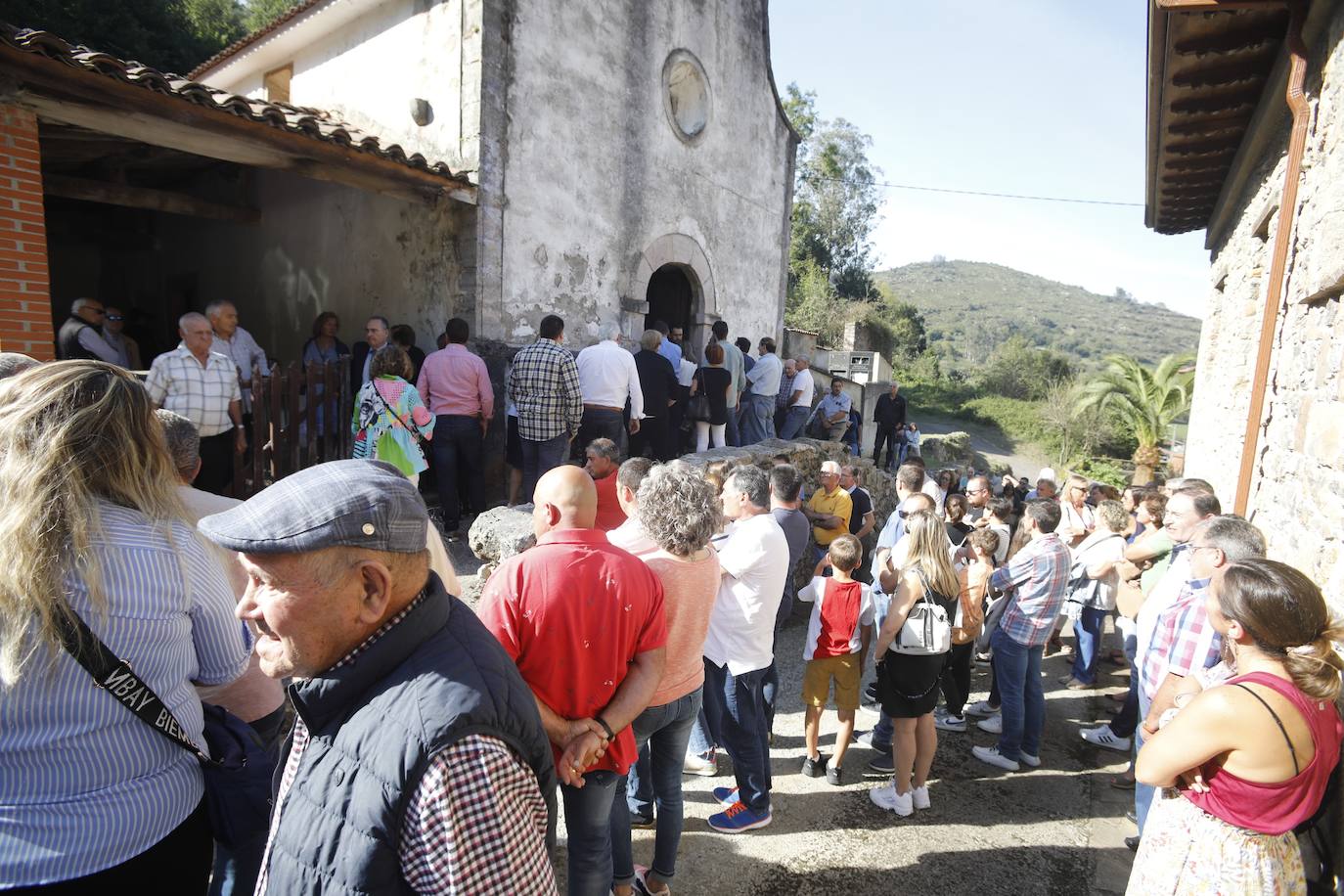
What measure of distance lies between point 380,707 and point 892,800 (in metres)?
3.38

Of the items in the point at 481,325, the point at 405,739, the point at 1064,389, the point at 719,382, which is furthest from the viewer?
the point at 1064,389

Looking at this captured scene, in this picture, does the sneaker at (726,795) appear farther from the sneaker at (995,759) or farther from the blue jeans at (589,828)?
the sneaker at (995,759)

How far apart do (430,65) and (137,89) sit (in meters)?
3.43

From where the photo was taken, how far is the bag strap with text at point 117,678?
153 centimetres

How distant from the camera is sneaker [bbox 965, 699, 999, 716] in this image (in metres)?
5.02

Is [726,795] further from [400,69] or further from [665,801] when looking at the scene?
[400,69]

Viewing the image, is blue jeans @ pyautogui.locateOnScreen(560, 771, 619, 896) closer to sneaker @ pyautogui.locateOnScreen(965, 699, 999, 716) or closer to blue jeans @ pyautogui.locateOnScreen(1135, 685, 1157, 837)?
blue jeans @ pyautogui.locateOnScreen(1135, 685, 1157, 837)

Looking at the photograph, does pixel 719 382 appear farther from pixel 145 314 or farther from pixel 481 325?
pixel 145 314

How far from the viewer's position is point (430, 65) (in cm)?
733

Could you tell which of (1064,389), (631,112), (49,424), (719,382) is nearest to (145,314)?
(631,112)

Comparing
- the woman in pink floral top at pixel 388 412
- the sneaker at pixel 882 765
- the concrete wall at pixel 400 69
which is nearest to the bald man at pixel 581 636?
the sneaker at pixel 882 765

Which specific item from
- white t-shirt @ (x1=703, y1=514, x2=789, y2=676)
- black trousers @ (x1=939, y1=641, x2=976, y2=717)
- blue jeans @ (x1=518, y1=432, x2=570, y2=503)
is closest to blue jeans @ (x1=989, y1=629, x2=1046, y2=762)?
black trousers @ (x1=939, y1=641, x2=976, y2=717)

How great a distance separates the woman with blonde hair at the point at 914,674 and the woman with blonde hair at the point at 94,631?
2999 millimetres

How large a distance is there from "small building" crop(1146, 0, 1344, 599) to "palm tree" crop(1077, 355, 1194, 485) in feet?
40.2
